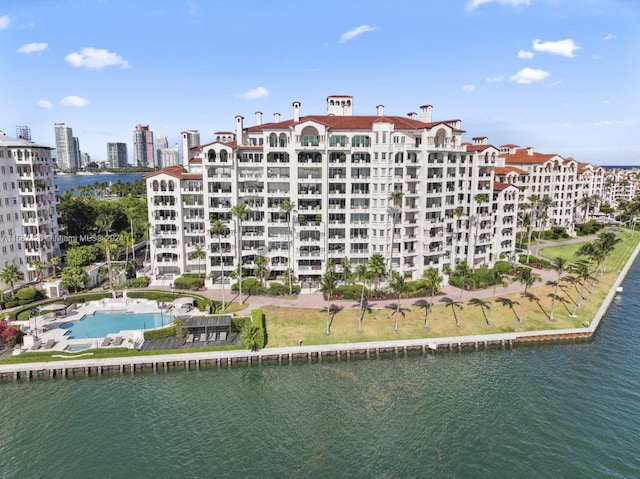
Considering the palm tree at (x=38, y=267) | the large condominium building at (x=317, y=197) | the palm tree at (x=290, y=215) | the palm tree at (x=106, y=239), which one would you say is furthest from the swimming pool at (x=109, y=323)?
the palm tree at (x=290, y=215)

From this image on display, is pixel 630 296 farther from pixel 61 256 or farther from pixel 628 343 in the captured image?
pixel 61 256

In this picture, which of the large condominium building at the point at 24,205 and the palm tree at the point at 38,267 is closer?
the palm tree at the point at 38,267

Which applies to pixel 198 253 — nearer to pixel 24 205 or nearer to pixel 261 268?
pixel 261 268

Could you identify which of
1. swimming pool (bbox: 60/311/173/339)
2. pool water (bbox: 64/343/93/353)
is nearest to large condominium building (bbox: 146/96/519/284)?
swimming pool (bbox: 60/311/173/339)

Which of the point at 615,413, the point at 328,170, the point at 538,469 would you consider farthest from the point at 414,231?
the point at 538,469

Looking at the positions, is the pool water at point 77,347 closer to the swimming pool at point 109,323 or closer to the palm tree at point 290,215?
the swimming pool at point 109,323

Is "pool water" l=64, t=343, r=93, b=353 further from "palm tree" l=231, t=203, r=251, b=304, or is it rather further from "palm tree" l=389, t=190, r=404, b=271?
"palm tree" l=389, t=190, r=404, b=271

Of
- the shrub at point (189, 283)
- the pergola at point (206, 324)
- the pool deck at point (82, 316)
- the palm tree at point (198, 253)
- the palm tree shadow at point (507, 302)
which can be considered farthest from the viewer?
the shrub at point (189, 283)

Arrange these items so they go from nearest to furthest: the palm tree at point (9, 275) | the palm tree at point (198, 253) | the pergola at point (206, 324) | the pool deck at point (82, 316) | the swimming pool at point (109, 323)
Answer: the pool deck at point (82, 316)
the pergola at point (206, 324)
the swimming pool at point (109, 323)
the palm tree at point (9, 275)
the palm tree at point (198, 253)
